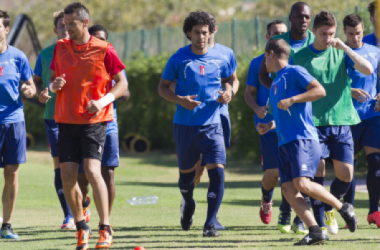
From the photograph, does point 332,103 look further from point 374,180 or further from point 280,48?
point 374,180

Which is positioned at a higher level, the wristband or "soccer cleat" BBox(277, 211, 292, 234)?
the wristband

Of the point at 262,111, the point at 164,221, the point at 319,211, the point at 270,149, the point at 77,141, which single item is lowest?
the point at 164,221

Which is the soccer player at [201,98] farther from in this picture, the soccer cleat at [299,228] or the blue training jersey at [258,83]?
the soccer cleat at [299,228]

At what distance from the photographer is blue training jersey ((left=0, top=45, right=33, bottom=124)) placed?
668 centimetres

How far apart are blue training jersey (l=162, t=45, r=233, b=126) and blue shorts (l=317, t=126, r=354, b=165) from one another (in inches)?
47.9

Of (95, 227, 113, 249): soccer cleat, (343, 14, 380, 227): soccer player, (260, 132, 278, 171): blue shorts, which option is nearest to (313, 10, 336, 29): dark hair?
(343, 14, 380, 227): soccer player

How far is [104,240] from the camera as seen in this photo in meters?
5.68

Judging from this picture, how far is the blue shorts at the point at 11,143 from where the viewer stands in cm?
669

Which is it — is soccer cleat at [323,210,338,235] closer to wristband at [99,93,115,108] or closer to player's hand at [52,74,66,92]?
wristband at [99,93,115,108]

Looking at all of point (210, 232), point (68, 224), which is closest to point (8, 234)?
point (68, 224)

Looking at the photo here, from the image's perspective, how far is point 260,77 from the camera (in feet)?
22.3

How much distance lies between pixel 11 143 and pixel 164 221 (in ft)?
7.47

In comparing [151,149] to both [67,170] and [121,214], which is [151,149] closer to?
[121,214]

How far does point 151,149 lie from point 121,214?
1314 cm
